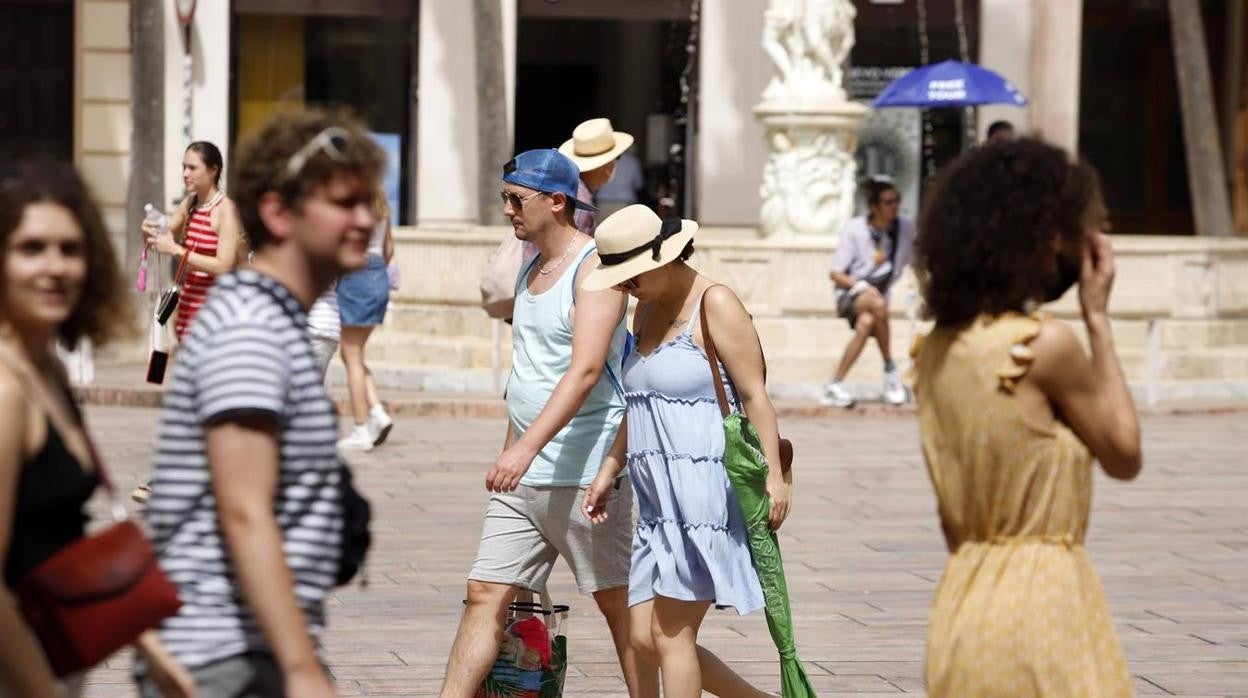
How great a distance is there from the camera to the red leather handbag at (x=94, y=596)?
345 centimetres

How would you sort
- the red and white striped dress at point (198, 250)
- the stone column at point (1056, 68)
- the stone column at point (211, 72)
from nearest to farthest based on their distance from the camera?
the red and white striped dress at point (198, 250)
the stone column at point (211, 72)
the stone column at point (1056, 68)

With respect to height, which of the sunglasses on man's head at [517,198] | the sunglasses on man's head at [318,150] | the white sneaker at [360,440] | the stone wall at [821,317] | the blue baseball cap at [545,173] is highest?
the sunglasses on man's head at [318,150]

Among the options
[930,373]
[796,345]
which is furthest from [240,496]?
[796,345]

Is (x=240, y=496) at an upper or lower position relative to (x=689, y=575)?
upper

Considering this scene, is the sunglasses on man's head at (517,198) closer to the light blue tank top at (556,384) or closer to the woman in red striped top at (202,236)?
the light blue tank top at (556,384)

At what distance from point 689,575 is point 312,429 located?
2.46m

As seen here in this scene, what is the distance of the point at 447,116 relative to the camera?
25.9 m

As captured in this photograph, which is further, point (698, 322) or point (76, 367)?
point (76, 367)

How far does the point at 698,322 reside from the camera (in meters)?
6.07

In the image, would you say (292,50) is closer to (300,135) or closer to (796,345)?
(796,345)

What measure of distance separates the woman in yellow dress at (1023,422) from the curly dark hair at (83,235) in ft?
4.77

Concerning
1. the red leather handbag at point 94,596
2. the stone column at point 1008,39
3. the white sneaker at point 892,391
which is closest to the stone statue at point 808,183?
the white sneaker at point 892,391

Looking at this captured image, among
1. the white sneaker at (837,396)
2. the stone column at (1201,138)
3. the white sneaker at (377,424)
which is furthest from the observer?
the stone column at (1201,138)

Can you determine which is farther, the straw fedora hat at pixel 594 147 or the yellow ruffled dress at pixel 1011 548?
the straw fedora hat at pixel 594 147
